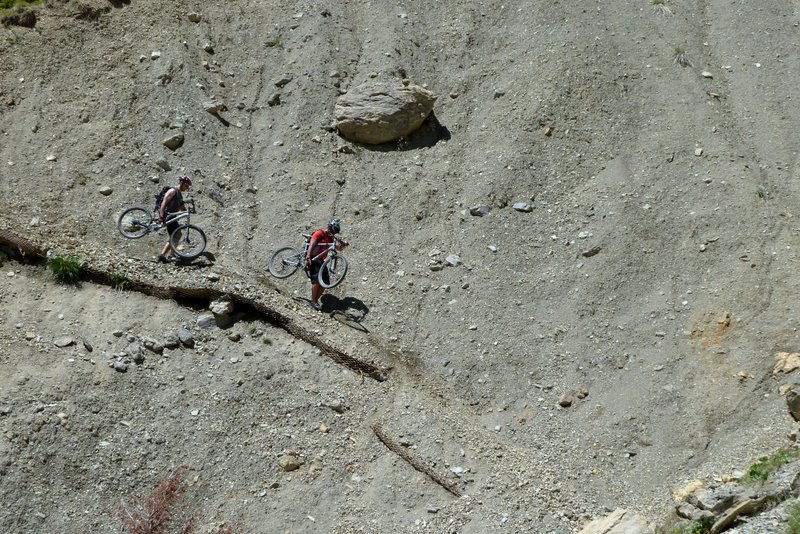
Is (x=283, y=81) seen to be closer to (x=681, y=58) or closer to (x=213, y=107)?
(x=213, y=107)

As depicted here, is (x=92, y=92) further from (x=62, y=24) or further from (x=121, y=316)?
(x=121, y=316)

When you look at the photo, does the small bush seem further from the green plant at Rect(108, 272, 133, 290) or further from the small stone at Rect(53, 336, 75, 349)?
the green plant at Rect(108, 272, 133, 290)

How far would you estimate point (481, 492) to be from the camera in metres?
14.3

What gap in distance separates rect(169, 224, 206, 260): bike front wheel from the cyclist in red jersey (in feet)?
8.15

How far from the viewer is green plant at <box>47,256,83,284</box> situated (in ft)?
57.3

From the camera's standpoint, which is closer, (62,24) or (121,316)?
(121,316)

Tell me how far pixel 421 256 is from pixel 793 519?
1048cm

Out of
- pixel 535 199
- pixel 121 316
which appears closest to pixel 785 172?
pixel 535 199

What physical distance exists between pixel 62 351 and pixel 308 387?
4.49 m

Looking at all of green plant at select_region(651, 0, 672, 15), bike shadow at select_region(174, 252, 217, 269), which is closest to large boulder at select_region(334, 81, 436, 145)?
bike shadow at select_region(174, 252, 217, 269)

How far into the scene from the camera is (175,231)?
18.5 m

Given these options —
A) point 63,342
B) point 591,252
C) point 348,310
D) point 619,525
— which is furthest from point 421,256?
point 619,525

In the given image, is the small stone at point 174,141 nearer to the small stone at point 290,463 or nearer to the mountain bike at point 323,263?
the mountain bike at point 323,263

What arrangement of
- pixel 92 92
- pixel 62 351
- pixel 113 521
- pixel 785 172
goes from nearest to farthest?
pixel 113 521 → pixel 62 351 → pixel 785 172 → pixel 92 92
